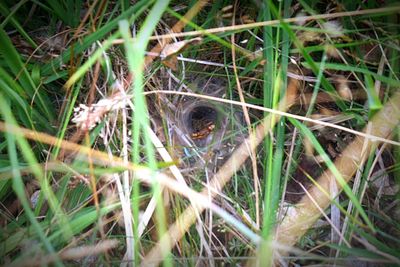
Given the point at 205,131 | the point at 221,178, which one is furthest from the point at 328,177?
the point at 205,131

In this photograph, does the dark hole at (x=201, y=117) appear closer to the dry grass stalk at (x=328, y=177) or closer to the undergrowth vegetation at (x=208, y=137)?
the undergrowth vegetation at (x=208, y=137)

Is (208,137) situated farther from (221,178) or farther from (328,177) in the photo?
(328,177)

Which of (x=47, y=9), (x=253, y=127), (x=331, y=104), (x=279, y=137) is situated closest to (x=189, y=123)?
(x=253, y=127)

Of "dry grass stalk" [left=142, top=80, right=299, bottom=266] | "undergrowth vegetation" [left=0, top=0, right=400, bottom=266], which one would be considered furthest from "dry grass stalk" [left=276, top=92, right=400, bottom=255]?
"dry grass stalk" [left=142, top=80, right=299, bottom=266]

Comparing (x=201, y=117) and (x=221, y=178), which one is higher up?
(x=201, y=117)

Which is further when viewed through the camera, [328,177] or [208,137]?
[208,137]

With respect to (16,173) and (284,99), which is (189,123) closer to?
(284,99)

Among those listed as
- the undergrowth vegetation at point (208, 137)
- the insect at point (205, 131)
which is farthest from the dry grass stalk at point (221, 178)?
the insect at point (205, 131)
